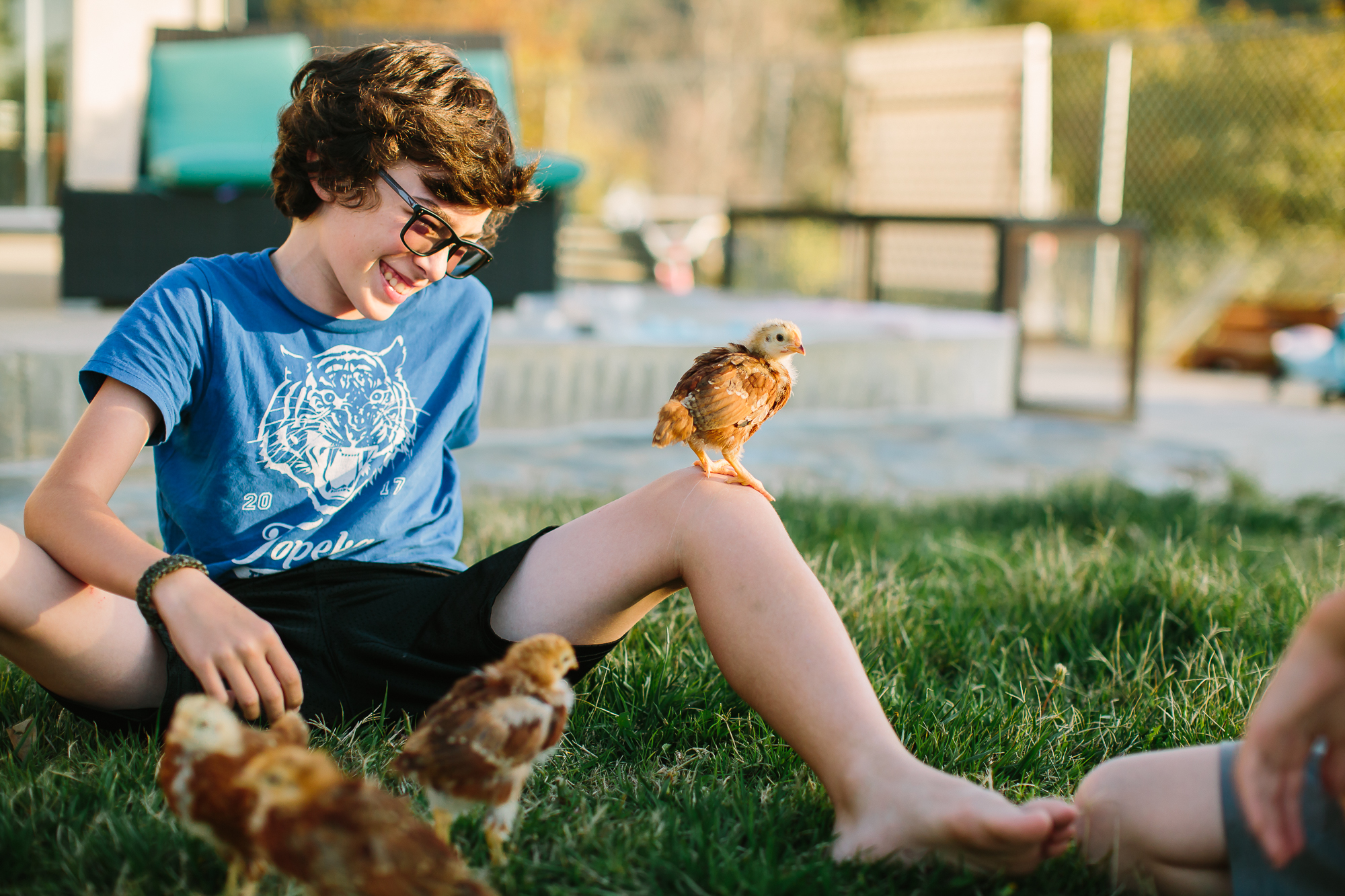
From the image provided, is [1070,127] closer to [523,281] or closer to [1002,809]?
[523,281]

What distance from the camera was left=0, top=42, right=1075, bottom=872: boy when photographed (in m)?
1.42

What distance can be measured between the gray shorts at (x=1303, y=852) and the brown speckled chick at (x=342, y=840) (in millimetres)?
827

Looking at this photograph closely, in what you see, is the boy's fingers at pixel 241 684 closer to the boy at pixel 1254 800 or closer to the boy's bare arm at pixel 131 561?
the boy's bare arm at pixel 131 561

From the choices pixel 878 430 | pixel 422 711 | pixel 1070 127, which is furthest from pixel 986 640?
pixel 1070 127

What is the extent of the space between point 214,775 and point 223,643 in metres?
0.27

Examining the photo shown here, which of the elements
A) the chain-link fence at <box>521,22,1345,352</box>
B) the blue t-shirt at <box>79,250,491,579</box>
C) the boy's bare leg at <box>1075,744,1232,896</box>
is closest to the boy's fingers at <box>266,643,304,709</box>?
the blue t-shirt at <box>79,250,491,579</box>

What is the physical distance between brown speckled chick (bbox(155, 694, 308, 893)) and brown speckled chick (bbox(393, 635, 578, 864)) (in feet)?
0.58

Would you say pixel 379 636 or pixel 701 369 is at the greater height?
pixel 701 369

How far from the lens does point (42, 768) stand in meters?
1.61

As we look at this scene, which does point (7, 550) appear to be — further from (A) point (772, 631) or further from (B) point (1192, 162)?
(B) point (1192, 162)

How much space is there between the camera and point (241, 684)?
139cm

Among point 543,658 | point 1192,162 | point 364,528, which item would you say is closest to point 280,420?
point 364,528

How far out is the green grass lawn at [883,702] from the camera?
1.36 m

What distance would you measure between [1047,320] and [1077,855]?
10.2m
